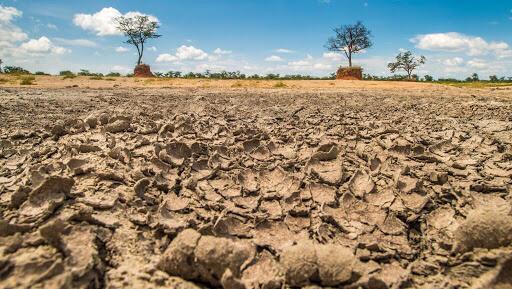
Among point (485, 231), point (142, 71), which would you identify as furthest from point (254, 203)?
point (142, 71)

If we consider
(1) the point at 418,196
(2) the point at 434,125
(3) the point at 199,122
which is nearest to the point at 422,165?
(1) the point at 418,196

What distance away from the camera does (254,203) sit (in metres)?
2.49

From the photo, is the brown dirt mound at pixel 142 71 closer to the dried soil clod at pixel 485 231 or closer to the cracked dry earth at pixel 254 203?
the cracked dry earth at pixel 254 203

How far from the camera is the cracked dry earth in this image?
1.70m

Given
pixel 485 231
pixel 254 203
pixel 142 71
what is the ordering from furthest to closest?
pixel 142 71
pixel 254 203
pixel 485 231

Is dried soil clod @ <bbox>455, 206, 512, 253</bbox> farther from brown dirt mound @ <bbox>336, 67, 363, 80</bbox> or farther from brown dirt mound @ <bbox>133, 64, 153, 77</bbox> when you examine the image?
brown dirt mound @ <bbox>133, 64, 153, 77</bbox>

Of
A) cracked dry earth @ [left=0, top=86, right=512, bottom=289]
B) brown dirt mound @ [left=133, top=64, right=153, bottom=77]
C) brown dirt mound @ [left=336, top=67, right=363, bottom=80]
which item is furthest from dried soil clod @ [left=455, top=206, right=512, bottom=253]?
brown dirt mound @ [left=133, top=64, right=153, bottom=77]

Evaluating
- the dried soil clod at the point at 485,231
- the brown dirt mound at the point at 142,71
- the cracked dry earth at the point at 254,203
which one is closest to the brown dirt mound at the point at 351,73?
the brown dirt mound at the point at 142,71

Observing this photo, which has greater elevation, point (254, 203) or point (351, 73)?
point (351, 73)

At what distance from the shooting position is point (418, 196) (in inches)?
102

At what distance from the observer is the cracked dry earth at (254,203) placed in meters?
1.70

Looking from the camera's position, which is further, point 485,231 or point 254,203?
point 254,203

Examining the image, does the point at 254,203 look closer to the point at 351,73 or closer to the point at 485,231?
the point at 485,231

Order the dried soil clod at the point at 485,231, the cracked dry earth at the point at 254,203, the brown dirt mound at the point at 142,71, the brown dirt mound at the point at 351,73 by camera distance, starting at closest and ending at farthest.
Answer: the cracked dry earth at the point at 254,203 → the dried soil clod at the point at 485,231 → the brown dirt mound at the point at 142,71 → the brown dirt mound at the point at 351,73
